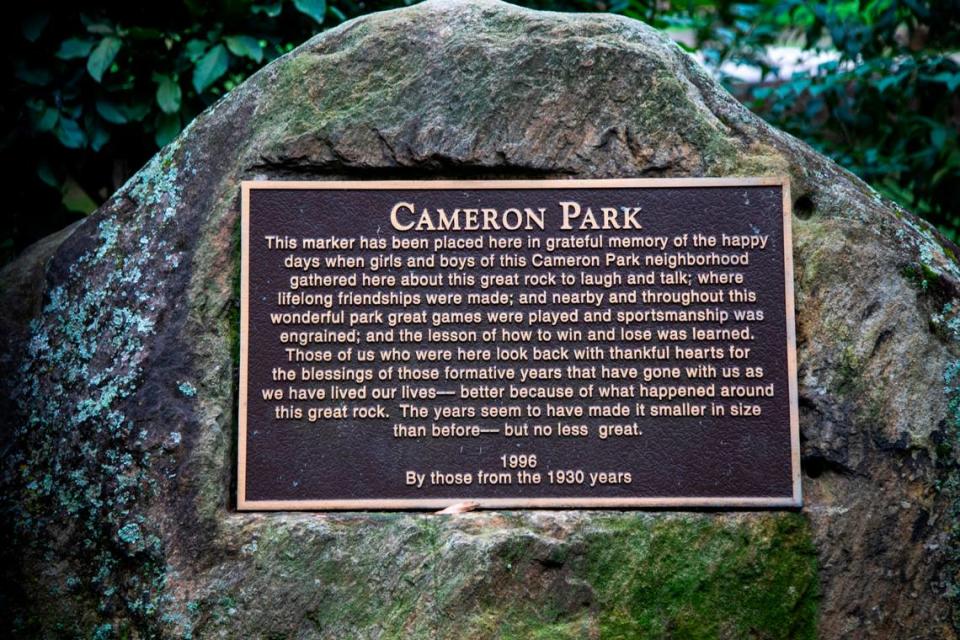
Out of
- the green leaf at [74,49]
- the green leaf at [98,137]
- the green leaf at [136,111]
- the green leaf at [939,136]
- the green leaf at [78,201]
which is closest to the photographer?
the green leaf at [74,49]

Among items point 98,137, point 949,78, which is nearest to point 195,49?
point 98,137

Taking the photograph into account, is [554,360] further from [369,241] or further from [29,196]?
[29,196]

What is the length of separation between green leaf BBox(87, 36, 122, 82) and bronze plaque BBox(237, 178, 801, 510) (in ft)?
5.70

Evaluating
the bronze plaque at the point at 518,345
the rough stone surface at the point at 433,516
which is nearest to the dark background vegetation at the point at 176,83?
the rough stone surface at the point at 433,516

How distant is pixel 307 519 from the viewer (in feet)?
11.2

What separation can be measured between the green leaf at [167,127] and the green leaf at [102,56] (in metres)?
0.42

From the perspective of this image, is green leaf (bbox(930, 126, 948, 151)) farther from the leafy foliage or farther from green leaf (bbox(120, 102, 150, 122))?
green leaf (bbox(120, 102, 150, 122))

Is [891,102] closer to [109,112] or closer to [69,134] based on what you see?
[109,112]

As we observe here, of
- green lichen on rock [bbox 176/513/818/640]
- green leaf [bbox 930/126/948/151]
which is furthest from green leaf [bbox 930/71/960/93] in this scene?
green lichen on rock [bbox 176/513/818/640]

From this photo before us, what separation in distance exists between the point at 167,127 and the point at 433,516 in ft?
10.0

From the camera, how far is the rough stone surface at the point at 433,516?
10.9ft

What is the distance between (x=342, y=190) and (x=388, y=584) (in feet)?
5.18

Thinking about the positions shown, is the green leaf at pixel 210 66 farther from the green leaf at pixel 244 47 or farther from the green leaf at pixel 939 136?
the green leaf at pixel 939 136

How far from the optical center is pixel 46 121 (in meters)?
5.01
